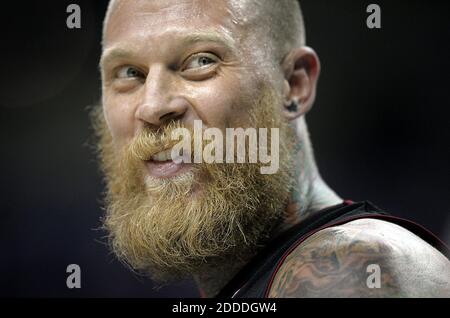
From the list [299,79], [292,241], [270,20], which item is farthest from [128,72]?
[292,241]

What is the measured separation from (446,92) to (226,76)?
2.34 m

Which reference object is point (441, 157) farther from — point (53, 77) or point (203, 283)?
point (53, 77)

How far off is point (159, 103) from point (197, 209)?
0.41 m

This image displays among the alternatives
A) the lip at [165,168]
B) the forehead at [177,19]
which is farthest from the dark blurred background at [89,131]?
the lip at [165,168]

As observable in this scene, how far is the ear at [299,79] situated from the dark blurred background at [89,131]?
4.49 ft

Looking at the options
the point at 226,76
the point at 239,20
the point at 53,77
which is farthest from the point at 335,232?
the point at 53,77

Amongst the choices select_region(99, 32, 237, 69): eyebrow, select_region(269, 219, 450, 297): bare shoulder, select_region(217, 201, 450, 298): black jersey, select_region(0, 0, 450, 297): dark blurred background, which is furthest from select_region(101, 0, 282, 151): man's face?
select_region(0, 0, 450, 297): dark blurred background

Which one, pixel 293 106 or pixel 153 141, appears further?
pixel 293 106

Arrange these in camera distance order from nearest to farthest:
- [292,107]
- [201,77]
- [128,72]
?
[201,77]
[128,72]
[292,107]

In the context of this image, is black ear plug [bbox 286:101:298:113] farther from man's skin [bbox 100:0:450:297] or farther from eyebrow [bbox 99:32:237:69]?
eyebrow [bbox 99:32:237:69]

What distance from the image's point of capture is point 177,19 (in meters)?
2.15

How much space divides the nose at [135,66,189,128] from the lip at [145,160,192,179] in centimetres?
15

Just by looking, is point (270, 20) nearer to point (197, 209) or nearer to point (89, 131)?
point (197, 209)

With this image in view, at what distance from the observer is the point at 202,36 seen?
2154mm
